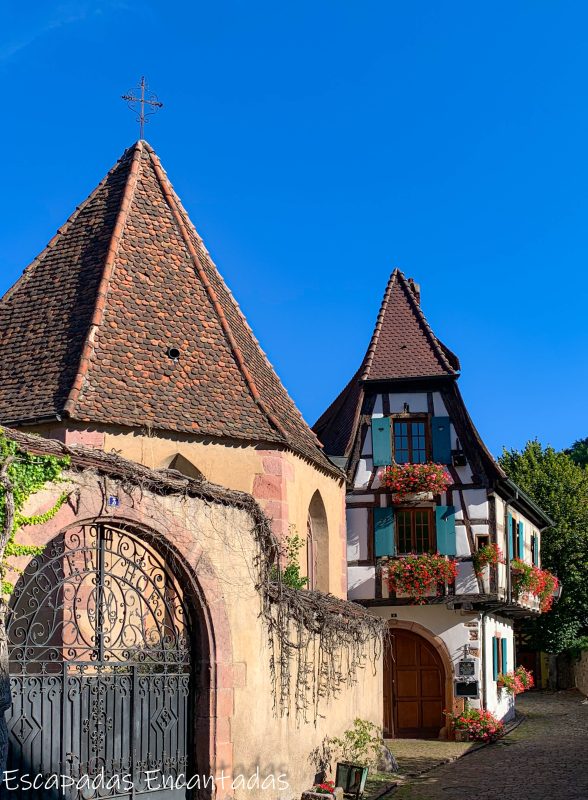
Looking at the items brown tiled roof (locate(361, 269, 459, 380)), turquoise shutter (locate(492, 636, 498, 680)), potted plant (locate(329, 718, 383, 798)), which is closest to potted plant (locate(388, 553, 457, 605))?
turquoise shutter (locate(492, 636, 498, 680))

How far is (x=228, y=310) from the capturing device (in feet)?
54.8

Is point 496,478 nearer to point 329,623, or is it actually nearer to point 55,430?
point 329,623

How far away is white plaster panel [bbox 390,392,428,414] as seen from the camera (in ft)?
75.4

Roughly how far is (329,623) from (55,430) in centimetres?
414

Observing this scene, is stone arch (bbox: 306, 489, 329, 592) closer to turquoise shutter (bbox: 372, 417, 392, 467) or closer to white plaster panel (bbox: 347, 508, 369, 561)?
white plaster panel (bbox: 347, 508, 369, 561)

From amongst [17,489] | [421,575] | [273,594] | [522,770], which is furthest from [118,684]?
[421,575]

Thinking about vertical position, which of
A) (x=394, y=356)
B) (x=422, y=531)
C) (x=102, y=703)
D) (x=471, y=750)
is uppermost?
(x=394, y=356)

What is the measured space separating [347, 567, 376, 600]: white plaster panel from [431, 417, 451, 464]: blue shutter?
273 cm

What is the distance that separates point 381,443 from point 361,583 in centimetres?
300

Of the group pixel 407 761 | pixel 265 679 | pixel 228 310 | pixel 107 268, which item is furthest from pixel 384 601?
pixel 265 679

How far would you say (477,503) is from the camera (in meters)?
22.3

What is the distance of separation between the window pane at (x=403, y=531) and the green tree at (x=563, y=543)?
433 inches

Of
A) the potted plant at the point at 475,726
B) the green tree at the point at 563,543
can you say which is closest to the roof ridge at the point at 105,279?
the potted plant at the point at 475,726

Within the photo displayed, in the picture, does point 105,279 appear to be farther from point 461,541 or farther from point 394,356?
point 461,541
